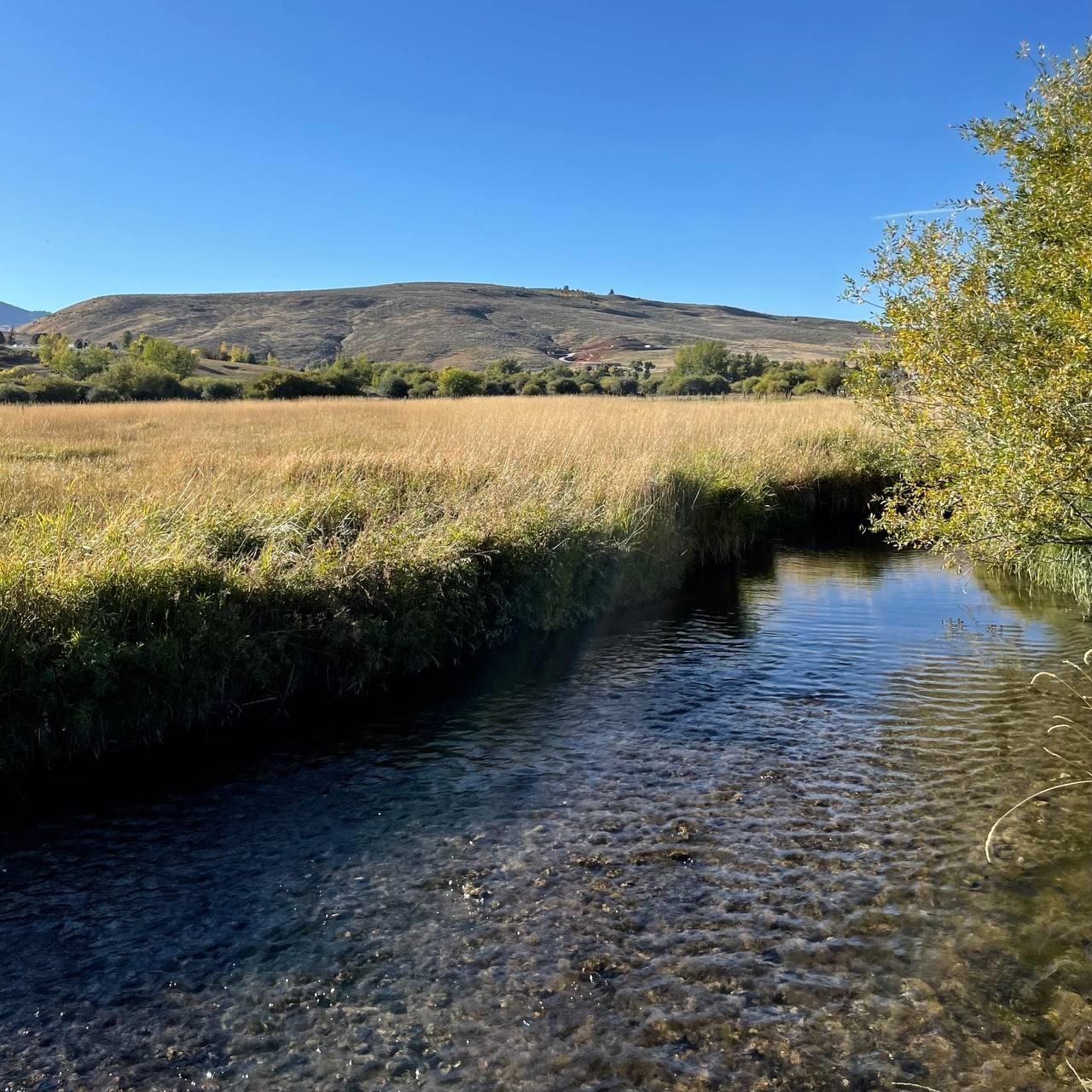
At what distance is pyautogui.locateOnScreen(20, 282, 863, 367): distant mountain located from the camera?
121 meters

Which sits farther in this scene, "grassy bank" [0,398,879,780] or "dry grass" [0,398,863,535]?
"dry grass" [0,398,863,535]

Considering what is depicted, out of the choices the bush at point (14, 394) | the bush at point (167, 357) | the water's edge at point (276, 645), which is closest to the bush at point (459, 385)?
the bush at point (14, 394)

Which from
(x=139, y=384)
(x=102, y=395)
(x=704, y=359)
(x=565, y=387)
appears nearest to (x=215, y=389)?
(x=139, y=384)

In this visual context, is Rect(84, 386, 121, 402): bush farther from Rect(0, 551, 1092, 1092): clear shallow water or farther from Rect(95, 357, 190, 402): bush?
Rect(0, 551, 1092, 1092): clear shallow water

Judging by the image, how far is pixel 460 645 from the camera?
9078mm

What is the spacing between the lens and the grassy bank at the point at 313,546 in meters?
6.30

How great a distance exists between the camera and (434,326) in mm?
133875

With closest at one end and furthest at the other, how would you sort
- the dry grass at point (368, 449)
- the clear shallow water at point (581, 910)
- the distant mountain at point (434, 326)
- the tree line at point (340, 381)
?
the clear shallow water at point (581, 910), the dry grass at point (368, 449), the tree line at point (340, 381), the distant mountain at point (434, 326)

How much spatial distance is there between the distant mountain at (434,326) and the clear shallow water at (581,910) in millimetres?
100379

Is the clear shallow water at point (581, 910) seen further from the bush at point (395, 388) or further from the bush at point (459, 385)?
the bush at point (395, 388)

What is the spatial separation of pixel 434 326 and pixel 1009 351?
13182 cm

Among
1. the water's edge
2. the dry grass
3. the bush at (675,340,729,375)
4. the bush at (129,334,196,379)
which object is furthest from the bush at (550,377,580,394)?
the water's edge

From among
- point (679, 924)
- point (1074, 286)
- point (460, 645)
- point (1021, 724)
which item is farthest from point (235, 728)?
point (1074, 286)

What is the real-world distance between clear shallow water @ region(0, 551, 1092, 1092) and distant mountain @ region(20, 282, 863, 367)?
100 meters
